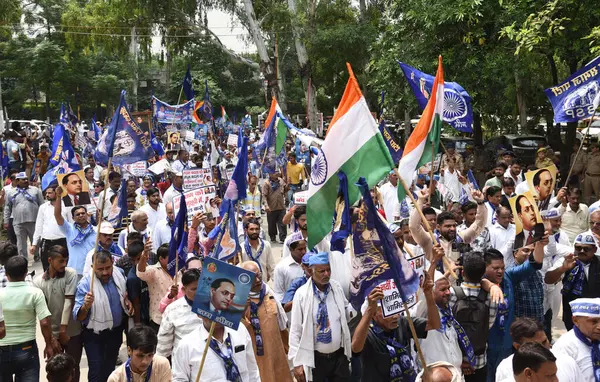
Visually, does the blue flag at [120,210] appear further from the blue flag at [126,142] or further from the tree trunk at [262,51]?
the tree trunk at [262,51]

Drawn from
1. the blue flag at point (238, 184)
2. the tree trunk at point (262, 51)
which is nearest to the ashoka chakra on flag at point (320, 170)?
the blue flag at point (238, 184)

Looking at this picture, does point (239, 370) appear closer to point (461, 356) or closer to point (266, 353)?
point (266, 353)

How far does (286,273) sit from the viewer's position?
6992mm

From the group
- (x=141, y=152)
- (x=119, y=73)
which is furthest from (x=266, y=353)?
(x=119, y=73)

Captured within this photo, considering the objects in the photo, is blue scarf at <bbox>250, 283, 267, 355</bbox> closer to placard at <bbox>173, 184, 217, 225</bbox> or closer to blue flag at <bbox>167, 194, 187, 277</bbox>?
blue flag at <bbox>167, 194, 187, 277</bbox>

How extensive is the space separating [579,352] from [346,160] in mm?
2302

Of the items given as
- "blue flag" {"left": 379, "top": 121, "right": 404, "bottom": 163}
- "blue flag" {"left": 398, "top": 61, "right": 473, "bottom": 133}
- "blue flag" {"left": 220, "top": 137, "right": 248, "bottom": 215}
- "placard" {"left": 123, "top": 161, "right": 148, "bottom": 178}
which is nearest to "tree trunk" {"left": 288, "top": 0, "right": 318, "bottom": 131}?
"placard" {"left": 123, "top": 161, "right": 148, "bottom": 178}

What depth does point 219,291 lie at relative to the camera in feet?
15.4

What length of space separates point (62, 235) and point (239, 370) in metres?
5.67

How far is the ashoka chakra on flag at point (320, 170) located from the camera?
20.1ft

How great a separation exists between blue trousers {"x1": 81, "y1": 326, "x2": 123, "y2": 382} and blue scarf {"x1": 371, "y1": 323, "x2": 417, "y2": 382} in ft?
8.69

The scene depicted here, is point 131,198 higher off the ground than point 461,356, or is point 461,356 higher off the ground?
point 131,198

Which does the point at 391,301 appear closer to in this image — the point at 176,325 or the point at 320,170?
the point at 320,170

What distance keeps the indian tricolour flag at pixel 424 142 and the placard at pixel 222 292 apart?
8.20ft
